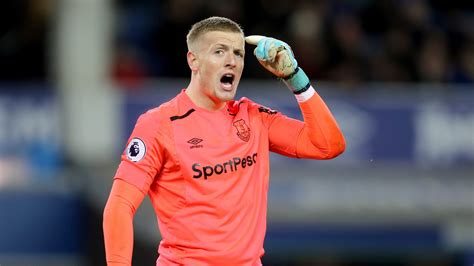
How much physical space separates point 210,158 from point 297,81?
1.69ft

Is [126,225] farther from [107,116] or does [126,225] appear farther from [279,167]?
[107,116]

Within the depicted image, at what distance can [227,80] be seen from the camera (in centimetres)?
501

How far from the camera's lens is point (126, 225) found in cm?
473

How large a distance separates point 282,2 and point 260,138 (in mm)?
7606

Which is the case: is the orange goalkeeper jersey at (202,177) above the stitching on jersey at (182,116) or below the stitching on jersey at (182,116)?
below

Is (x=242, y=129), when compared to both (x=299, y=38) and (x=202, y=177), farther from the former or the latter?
(x=299, y=38)

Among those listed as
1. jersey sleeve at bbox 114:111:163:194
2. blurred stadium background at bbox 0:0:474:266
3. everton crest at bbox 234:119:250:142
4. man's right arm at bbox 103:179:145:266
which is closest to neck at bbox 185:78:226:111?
everton crest at bbox 234:119:250:142

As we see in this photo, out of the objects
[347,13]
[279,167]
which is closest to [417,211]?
[279,167]

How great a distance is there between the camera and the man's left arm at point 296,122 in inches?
193

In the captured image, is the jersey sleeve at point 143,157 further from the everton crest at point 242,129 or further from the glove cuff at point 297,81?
the glove cuff at point 297,81

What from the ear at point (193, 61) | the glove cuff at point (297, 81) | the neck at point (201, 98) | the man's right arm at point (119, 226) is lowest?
the man's right arm at point (119, 226)

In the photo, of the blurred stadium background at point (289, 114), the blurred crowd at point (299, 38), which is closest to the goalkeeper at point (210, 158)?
the blurred stadium background at point (289, 114)

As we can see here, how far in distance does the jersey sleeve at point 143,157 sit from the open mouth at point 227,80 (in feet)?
1.11

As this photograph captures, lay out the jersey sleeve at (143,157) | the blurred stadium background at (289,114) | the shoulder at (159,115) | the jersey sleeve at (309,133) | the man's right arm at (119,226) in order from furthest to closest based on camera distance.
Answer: the blurred stadium background at (289,114), the jersey sleeve at (309,133), the shoulder at (159,115), the jersey sleeve at (143,157), the man's right arm at (119,226)
